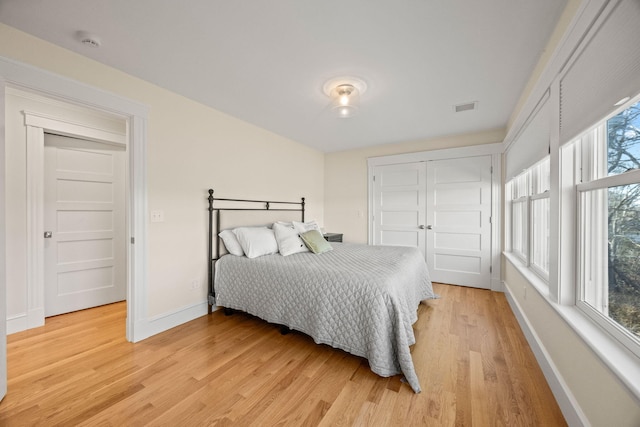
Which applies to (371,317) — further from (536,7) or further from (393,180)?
(393,180)

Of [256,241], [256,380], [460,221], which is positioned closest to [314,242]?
[256,241]

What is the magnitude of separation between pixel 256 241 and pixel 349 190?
7.92 feet

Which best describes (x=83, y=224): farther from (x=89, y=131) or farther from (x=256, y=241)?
(x=256, y=241)

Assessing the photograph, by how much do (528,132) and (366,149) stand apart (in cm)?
251

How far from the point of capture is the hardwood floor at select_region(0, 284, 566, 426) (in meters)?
1.42

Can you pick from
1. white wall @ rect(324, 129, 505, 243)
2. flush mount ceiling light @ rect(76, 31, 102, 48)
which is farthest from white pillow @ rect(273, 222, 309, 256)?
flush mount ceiling light @ rect(76, 31, 102, 48)

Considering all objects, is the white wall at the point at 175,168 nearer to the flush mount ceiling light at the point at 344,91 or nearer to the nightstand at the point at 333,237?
the flush mount ceiling light at the point at 344,91

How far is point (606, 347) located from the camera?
1101mm

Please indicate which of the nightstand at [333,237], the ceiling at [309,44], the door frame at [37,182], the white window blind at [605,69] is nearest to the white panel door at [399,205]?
the nightstand at [333,237]

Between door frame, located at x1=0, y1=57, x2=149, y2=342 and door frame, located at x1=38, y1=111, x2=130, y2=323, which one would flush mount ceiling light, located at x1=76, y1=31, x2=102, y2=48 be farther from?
door frame, located at x1=38, y1=111, x2=130, y2=323

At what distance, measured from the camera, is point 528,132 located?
2361mm

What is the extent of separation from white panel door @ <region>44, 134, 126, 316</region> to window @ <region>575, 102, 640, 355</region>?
4.40 metres

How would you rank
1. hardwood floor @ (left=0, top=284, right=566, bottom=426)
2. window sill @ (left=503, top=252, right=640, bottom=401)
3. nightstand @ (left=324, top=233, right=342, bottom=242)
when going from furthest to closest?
nightstand @ (left=324, top=233, right=342, bottom=242) → hardwood floor @ (left=0, top=284, right=566, bottom=426) → window sill @ (left=503, top=252, right=640, bottom=401)

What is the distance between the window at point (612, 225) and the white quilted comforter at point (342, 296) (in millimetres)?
1028
